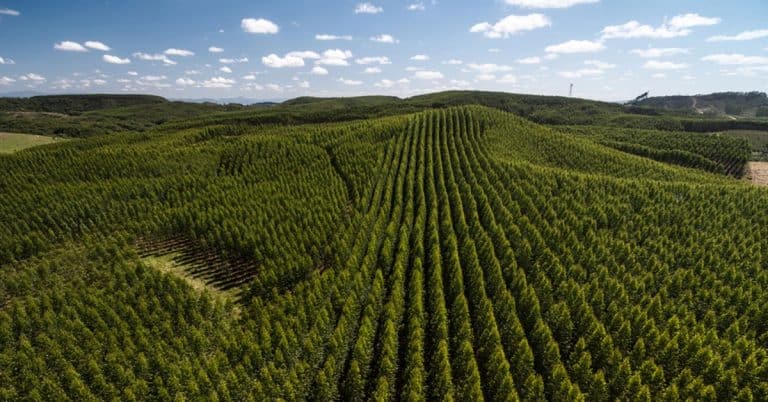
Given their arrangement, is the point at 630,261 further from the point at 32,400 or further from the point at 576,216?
the point at 32,400

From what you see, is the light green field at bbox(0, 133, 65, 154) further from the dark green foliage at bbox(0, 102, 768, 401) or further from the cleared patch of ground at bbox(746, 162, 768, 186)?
the cleared patch of ground at bbox(746, 162, 768, 186)

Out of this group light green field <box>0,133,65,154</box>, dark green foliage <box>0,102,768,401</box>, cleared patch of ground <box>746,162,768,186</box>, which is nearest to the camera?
dark green foliage <box>0,102,768,401</box>

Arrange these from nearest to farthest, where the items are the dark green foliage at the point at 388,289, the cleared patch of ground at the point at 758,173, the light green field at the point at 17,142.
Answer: the dark green foliage at the point at 388,289
the cleared patch of ground at the point at 758,173
the light green field at the point at 17,142

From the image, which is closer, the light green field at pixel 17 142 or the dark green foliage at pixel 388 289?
the dark green foliage at pixel 388 289

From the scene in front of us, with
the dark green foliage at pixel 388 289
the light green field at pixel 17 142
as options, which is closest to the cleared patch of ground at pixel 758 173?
the dark green foliage at pixel 388 289

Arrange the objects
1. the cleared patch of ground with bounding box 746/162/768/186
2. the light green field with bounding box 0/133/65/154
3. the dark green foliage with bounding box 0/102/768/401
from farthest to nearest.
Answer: the light green field with bounding box 0/133/65/154
the cleared patch of ground with bounding box 746/162/768/186
the dark green foliage with bounding box 0/102/768/401

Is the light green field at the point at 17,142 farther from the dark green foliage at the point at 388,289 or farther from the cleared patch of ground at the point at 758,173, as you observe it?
the cleared patch of ground at the point at 758,173

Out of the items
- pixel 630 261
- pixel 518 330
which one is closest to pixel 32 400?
pixel 518 330

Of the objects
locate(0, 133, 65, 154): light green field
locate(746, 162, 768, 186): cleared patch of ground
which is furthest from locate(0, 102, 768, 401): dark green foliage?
locate(0, 133, 65, 154): light green field
